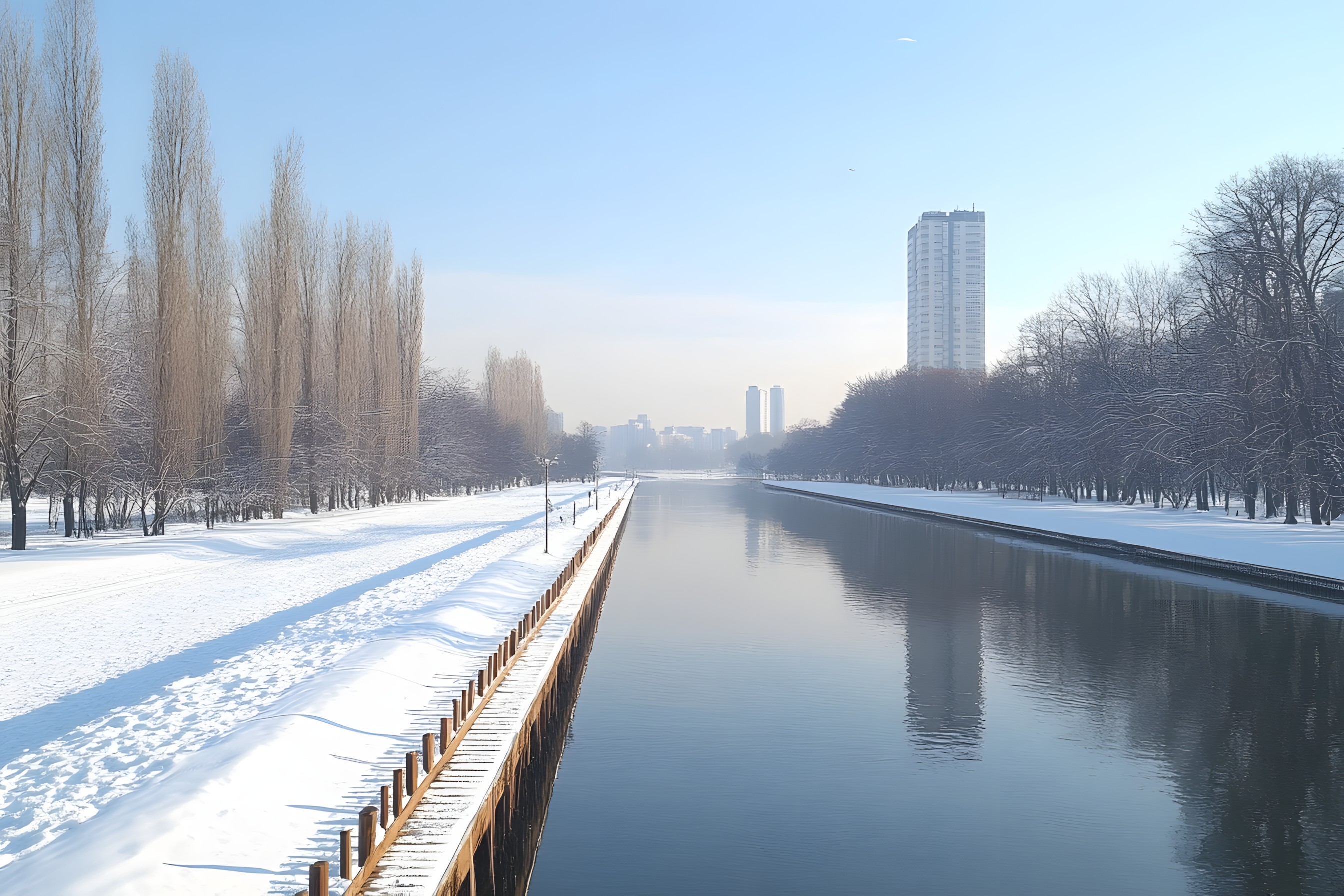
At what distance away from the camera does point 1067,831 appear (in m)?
10.0

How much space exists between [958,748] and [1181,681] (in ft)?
20.0

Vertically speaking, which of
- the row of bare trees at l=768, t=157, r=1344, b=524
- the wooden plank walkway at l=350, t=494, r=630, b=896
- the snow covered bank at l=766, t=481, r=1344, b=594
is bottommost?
the wooden plank walkway at l=350, t=494, r=630, b=896

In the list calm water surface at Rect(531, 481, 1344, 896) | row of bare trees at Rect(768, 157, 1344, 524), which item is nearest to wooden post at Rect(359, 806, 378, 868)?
calm water surface at Rect(531, 481, 1344, 896)

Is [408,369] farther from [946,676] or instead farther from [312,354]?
[946,676]

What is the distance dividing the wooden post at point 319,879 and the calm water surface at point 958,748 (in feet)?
12.7

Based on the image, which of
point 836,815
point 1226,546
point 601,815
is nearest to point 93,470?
point 601,815

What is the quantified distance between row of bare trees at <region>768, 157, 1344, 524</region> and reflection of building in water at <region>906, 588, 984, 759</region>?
2027cm

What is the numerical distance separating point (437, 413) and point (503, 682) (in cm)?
6381

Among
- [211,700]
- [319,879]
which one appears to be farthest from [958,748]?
[211,700]

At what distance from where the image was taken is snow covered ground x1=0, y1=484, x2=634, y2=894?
6770mm

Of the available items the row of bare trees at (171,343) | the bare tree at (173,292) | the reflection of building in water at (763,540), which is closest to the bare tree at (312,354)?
the row of bare trees at (171,343)

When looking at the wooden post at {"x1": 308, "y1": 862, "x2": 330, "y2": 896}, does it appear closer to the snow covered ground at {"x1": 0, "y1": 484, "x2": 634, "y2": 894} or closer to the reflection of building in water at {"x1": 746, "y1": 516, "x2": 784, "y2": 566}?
the snow covered ground at {"x1": 0, "y1": 484, "x2": 634, "y2": 894}

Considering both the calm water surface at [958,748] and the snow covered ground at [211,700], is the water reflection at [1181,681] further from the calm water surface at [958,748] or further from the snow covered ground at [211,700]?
the snow covered ground at [211,700]

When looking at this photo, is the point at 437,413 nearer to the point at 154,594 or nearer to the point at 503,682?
the point at 154,594
